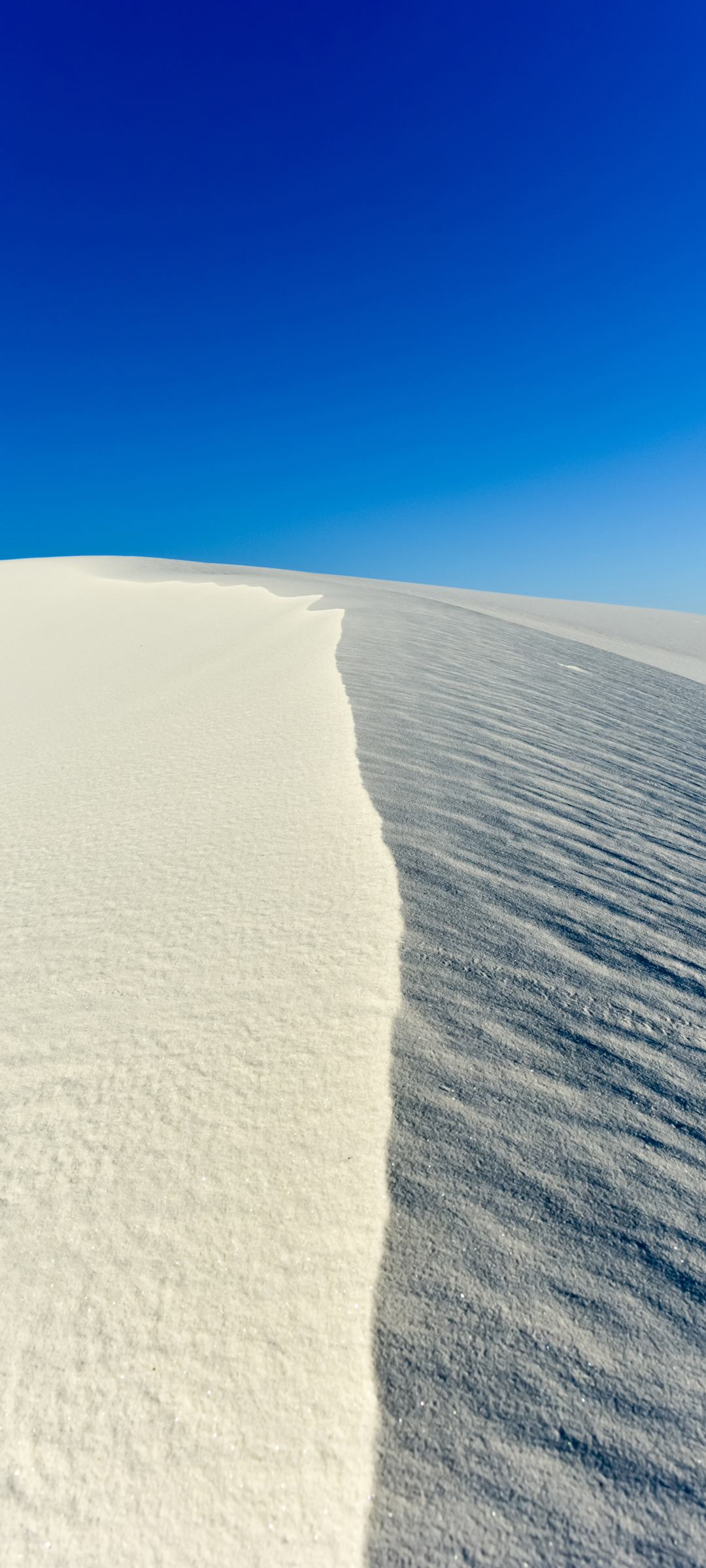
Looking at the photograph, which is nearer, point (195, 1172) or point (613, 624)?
point (195, 1172)

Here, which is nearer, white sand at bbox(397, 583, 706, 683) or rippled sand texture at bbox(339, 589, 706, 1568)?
rippled sand texture at bbox(339, 589, 706, 1568)

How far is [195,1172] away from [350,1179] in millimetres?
324

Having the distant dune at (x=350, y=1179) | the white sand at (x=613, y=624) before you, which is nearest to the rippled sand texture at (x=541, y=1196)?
the distant dune at (x=350, y=1179)

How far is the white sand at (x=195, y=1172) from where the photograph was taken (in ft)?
3.68

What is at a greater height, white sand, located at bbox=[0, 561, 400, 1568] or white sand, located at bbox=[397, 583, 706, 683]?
white sand, located at bbox=[397, 583, 706, 683]

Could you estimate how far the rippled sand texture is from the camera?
3.79ft

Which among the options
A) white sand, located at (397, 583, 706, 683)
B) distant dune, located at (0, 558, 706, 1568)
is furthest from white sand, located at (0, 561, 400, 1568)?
white sand, located at (397, 583, 706, 683)

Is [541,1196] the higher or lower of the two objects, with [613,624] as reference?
lower

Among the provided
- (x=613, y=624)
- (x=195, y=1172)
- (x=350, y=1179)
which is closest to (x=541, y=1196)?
(x=350, y=1179)

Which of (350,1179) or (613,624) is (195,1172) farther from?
(613,624)

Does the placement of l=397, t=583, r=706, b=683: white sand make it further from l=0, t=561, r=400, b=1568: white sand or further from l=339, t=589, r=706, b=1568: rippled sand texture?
l=0, t=561, r=400, b=1568: white sand

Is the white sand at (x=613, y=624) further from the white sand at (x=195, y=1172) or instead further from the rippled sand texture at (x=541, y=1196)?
the white sand at (x=195, y=1172)

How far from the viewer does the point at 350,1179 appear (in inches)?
60.9

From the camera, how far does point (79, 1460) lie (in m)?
1.15
